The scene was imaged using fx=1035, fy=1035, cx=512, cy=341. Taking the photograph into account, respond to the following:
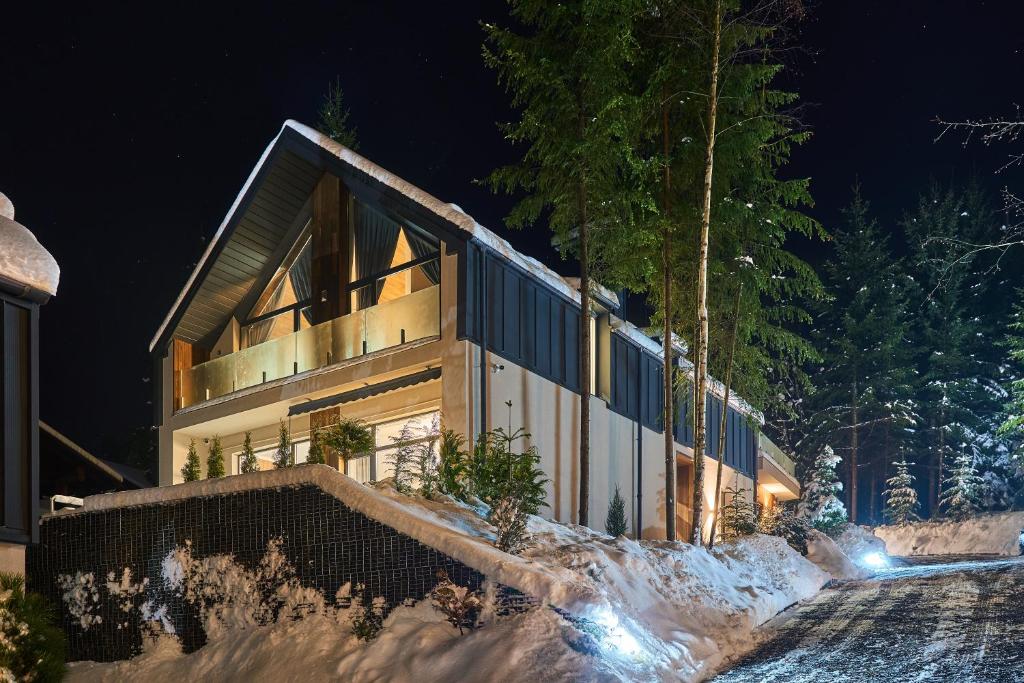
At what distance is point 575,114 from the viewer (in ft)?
53.6

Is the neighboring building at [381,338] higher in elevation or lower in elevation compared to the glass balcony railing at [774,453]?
higher

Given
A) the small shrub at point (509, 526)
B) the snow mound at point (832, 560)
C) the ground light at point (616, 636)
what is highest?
the small shrub at point (509, 526)

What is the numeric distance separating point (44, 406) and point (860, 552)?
45509mm

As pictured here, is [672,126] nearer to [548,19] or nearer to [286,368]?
[548,19]

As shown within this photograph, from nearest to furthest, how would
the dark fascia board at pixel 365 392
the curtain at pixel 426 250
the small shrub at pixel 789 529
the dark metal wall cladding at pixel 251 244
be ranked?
the dark fascia board at pixel 365 392
the curtain at pixel 426 250
the small shrub at pixel 789 529
the dark metal wall cladding at pixel 251 244

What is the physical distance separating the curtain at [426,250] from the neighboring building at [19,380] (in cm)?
840

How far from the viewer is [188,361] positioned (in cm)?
2320

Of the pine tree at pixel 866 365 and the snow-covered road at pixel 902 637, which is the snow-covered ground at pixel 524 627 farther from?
the pine tree at pixel 866 365

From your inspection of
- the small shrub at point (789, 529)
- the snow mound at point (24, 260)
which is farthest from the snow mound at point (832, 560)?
the snow mound at point (24, 260)

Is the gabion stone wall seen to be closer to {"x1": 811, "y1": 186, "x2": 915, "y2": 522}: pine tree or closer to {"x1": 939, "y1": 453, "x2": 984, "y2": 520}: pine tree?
{"x1": 939, "y1": 453, "x2": 984, "y2": 520}: pine tree

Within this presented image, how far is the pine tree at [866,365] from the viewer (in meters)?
48.8

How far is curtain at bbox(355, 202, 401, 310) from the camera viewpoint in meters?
19.8

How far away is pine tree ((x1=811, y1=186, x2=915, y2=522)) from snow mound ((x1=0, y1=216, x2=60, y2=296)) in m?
42.3

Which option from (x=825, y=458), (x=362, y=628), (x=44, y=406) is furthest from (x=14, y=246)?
(x=44, y=406)
